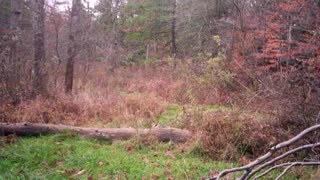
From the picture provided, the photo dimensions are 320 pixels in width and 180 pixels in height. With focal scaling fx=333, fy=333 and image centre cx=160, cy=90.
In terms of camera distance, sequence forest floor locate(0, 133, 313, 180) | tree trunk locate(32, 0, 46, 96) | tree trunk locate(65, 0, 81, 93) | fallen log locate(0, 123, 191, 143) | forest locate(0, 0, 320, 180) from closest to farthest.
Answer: forest floor locate(0, 133, 313, 180), forest locate(0, 0, 320, 180), fallen log locate(0, 123, 191, 143), tree trunk locate(32, 0, 46, 96), tree trunk locate(65, 0, 81, 93)

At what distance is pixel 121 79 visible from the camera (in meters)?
15.7

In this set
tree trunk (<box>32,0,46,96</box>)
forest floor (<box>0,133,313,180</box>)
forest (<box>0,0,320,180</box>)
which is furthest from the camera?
tree trunk (<box>32,0,46,96</box>)

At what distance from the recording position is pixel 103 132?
6.84 m

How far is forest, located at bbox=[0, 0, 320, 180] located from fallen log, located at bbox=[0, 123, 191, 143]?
2cm

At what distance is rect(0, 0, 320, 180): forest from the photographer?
5.35 m

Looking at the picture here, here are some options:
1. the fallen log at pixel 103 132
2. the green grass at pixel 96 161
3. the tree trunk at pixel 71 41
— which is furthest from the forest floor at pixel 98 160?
the tree trunk at pixel 71 41

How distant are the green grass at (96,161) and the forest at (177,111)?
0.02 metres

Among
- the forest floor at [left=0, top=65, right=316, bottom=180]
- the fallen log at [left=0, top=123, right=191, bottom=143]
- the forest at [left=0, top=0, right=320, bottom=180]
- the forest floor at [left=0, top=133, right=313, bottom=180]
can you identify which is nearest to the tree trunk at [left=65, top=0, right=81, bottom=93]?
the forest at [left=0, top=0, right=320, bottom=180]

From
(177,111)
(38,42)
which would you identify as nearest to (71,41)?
(38,42)

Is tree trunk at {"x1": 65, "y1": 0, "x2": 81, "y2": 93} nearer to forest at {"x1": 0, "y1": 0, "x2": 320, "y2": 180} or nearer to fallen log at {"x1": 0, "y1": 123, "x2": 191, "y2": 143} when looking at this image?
forest at {"x1": 0, "y1": 0, "x2": 320, "y2": 180}

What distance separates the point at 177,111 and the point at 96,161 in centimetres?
416

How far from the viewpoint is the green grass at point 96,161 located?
521cm

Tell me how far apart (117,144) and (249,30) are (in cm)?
848

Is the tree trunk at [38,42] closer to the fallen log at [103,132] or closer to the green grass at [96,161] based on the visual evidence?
the fallen log at [103,132]
